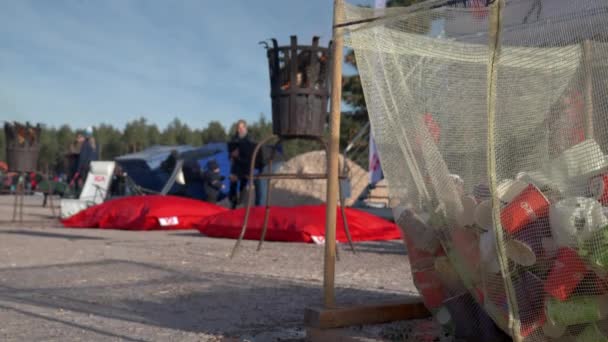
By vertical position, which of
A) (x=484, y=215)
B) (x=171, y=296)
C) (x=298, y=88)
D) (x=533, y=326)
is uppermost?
(x=298, y=88)

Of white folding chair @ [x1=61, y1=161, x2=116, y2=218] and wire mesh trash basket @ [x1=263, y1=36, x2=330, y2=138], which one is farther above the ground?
wire mesh trash basket @ [x1=263, y1=36, x2=330, y2=138]

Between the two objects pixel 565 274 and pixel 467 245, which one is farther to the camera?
pixel 467 245

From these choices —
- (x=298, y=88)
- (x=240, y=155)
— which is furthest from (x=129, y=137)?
(x=298, y=88)

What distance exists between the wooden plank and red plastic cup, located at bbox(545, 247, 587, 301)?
0.95m

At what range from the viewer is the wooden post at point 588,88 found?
6.92 ft

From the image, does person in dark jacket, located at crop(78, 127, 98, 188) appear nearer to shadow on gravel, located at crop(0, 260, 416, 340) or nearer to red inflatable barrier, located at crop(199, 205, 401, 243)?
red inflatable barrier, located at crop(199, 205, 401, 243)

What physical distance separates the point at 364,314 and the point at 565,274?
1.01 metres

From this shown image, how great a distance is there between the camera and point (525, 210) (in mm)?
2205

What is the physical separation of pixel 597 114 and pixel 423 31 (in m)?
0.81

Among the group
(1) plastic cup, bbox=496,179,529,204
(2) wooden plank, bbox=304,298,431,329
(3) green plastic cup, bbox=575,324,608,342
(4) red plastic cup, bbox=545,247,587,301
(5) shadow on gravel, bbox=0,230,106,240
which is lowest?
(5) shadow on gravel, bbox=0,230,106,240

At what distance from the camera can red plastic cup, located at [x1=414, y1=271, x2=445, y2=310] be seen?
272 centimetres

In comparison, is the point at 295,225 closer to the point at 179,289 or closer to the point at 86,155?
the point at 179,289

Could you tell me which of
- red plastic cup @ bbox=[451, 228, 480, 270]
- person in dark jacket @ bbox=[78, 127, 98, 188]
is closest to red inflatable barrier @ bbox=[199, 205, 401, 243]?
red plastic cup @ bbox=[451, 228, 480, 270]

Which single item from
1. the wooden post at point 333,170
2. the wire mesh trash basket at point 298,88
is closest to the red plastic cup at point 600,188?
the wooden post at point 333,170
